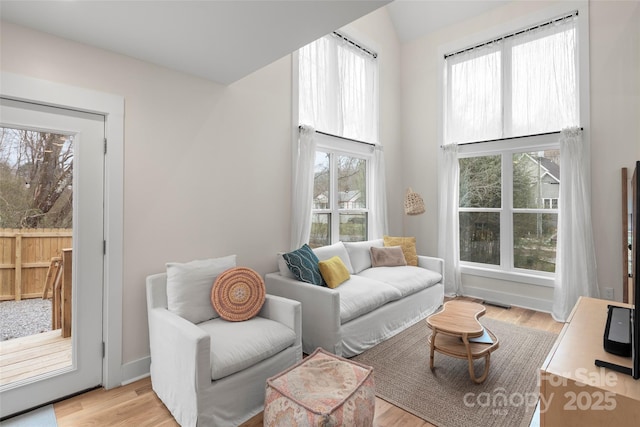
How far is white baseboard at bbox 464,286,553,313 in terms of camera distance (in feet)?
13.2

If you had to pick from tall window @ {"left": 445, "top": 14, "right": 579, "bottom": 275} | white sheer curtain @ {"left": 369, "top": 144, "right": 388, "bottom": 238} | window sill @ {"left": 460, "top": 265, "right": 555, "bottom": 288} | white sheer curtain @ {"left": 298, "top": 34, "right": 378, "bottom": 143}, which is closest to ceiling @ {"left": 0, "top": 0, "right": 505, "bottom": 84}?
white sheer curtain @ {"left": 298, "top": 34, "right": 378, "bottom": 143}

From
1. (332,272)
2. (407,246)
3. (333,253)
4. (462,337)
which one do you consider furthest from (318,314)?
(407,246)

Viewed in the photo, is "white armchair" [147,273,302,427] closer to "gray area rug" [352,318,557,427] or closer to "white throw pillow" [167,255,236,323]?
"white throw pillow" [167,255,236,323]

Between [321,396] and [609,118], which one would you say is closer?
[321,396]

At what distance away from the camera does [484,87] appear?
4.52 m

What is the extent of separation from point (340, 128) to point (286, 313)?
2.77 metres

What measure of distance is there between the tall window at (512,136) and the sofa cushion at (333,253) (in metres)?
2.10

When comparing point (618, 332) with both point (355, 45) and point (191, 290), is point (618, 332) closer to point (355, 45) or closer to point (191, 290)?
point (191, 290)

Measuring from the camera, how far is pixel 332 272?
10.4 feet

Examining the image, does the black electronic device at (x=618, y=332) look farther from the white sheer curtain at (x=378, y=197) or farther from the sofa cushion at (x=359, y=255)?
the white sheer curtain at (x=378, y=197)

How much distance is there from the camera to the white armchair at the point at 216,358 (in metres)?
1.77

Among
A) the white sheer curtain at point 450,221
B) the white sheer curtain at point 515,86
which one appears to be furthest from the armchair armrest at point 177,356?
the white sheer curtain at point 515,86

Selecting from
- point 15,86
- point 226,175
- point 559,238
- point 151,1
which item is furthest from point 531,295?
point 15,86

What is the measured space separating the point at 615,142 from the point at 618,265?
1.39m
